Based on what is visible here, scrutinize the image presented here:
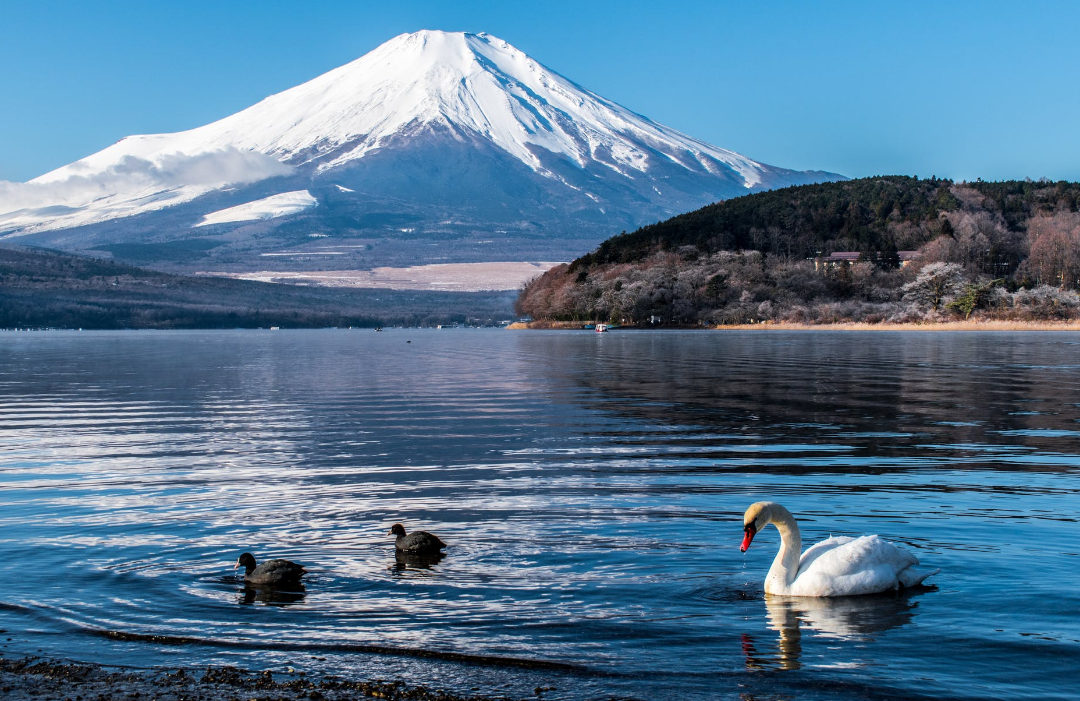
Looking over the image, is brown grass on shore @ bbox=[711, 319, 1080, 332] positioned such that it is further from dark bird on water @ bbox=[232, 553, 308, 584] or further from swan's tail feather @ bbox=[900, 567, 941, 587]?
dark bird on water @ bbox=[232, 553, 308, 584]

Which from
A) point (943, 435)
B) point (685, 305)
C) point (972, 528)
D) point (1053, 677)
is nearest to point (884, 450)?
point (943, 435)

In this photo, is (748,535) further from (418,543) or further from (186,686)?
(186,686)

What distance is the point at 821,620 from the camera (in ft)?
33.3

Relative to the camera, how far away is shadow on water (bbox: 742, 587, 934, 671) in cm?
905

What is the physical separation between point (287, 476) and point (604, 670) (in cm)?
1145

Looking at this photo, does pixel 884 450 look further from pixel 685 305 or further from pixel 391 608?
pixel 685 305

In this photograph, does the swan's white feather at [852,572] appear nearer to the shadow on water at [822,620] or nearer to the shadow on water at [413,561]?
the shadow on water at [822,620]

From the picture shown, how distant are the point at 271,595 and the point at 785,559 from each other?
17.6ft

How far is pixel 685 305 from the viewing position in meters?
144

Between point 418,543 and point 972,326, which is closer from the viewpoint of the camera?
point 418,543

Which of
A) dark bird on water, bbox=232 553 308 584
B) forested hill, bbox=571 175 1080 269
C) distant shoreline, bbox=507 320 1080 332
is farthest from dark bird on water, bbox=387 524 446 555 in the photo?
forested hill, bbox=571 175 1080 269

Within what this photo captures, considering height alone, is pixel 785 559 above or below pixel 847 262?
below

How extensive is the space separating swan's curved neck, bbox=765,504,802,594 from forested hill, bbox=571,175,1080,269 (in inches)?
6154

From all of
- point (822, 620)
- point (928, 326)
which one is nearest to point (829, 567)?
point (822, 620)
